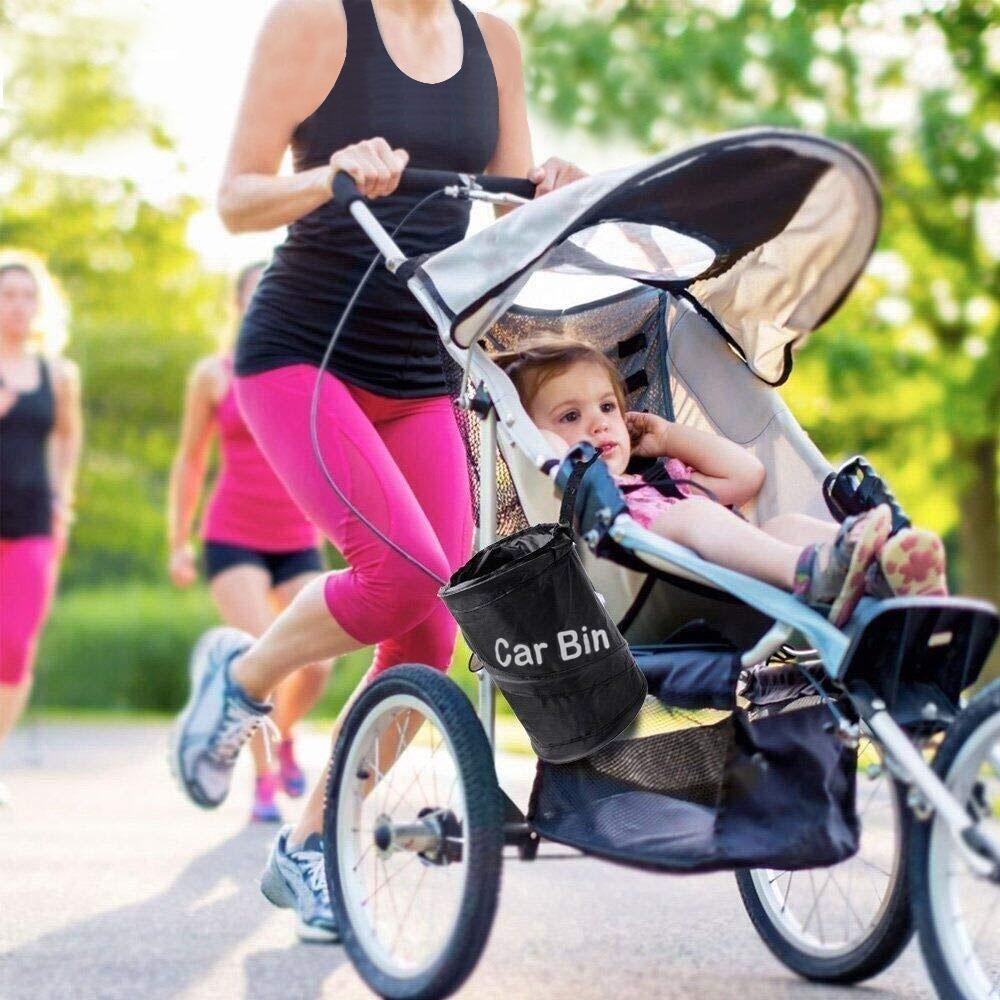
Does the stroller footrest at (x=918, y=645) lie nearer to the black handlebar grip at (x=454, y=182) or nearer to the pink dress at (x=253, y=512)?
the black handlebar grip at (x=454, y=182)

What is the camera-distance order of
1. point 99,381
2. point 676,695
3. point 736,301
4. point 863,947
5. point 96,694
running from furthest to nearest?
point 99,381 < point 96,694 < point 736,301 < point 863,947 < point 676,695

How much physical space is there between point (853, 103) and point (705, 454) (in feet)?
35.7

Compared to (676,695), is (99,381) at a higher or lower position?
higher

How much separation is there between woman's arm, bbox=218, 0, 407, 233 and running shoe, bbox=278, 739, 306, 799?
338cm

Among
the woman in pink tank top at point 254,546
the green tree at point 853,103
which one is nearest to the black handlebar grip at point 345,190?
the woman in pink tank top at point 254,546

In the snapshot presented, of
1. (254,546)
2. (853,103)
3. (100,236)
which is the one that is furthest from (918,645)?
(100,236)

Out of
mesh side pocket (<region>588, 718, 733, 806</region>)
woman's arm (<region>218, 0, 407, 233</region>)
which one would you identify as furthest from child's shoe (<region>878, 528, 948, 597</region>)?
woman's arm (<region>218, 0, 407, 233</region>)

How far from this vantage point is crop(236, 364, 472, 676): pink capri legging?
396 centimetres

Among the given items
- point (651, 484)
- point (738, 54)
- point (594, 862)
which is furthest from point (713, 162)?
point (738, 54)

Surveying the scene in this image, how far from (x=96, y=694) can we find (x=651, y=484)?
14463 millimetres

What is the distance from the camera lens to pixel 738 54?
544 inches

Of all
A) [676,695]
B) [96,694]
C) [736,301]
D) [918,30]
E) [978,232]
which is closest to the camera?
[676,695]

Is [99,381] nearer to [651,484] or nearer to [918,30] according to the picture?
[918,30]

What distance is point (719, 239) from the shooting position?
3928 mm
